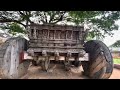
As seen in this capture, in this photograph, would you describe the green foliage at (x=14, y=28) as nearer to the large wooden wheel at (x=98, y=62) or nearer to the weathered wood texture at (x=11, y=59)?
the weathered wood texture at (x=11, y=59)

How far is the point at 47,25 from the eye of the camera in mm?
5812

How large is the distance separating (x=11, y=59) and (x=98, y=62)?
2.32 meters

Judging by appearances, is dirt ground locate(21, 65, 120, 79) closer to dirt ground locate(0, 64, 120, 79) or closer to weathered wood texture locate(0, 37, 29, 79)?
dirt ground locate(0, 64, 120, 79)

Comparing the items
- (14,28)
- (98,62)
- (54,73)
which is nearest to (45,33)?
(54,73)

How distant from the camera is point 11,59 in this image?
555 centimetres

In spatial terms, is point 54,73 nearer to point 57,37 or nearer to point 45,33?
point 57,37

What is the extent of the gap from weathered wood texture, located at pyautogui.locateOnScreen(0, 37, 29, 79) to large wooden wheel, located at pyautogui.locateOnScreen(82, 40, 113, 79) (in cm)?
195

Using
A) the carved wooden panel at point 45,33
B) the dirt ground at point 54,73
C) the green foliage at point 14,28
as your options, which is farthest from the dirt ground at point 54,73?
the green foliage at point 14,28

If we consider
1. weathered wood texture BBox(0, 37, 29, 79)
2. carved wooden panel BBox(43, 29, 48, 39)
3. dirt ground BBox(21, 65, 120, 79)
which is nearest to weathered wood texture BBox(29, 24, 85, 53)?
carved wooden panel BBox(43, 29, 48, 39)

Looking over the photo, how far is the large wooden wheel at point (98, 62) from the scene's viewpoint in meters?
5.70

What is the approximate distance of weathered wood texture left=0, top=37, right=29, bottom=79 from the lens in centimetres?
535

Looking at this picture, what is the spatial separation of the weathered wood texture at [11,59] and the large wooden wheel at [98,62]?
6.39 ft
